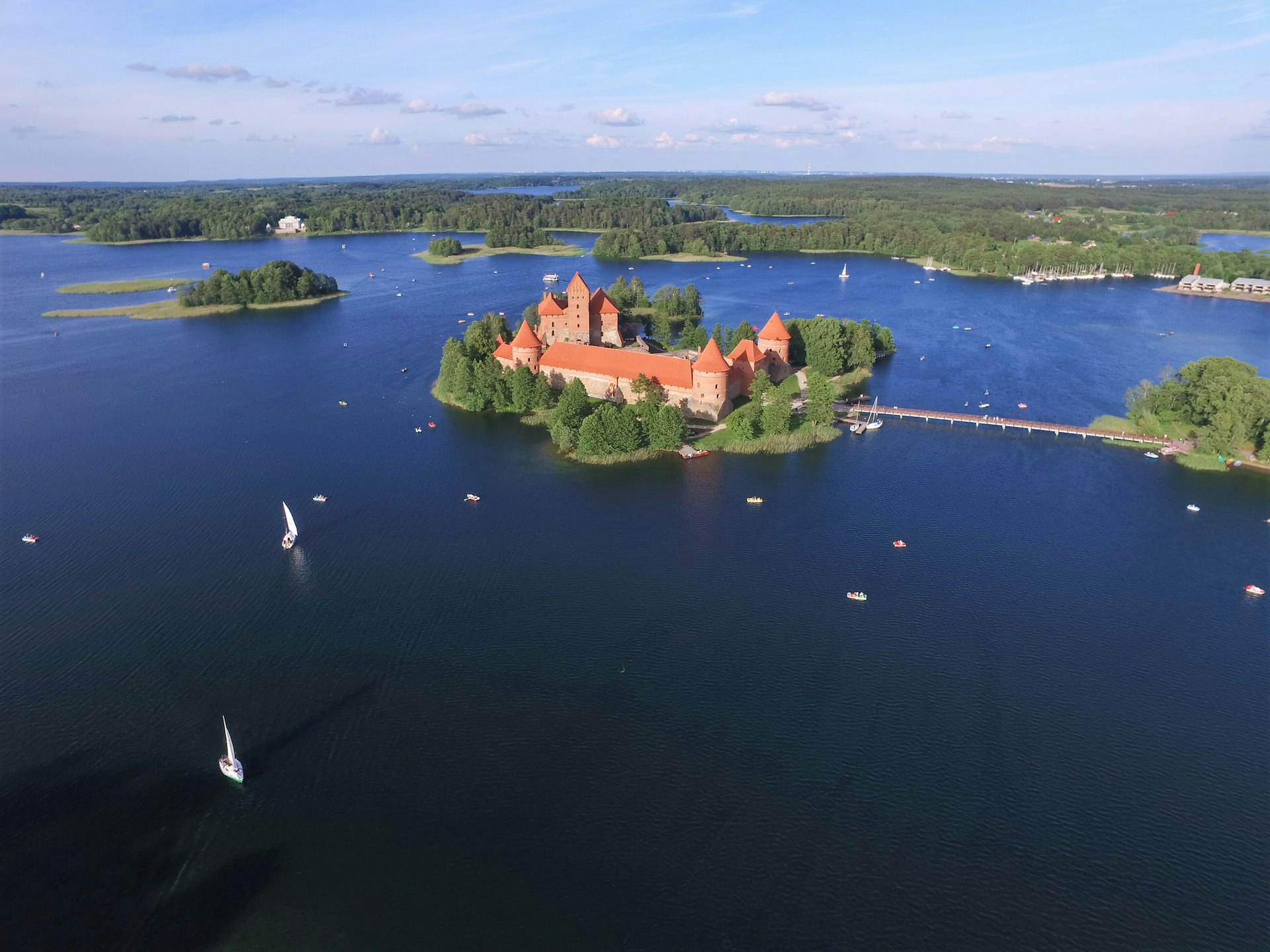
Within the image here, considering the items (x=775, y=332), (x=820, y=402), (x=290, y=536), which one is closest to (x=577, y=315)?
(x=775, y=332)

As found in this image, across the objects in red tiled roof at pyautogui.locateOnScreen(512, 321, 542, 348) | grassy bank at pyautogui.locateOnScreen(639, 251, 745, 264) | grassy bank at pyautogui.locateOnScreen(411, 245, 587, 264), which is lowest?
red tiled roof at pyautogui.locateOnScreen(512, 321, 542, 348)

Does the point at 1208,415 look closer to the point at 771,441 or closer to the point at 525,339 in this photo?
the point at 771,441

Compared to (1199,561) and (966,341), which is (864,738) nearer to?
(1199,561)

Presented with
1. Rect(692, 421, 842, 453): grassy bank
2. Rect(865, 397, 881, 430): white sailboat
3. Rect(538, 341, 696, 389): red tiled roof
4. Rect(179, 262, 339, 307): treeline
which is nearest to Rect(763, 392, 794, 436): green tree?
Rect(692, 421, 842, 453): grassy bank

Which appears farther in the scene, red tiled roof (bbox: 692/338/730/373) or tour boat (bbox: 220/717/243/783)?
red tiled roof (bbox: 692/338/730/373)

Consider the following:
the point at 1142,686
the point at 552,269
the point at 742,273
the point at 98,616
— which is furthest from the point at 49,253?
the point at 1142,686

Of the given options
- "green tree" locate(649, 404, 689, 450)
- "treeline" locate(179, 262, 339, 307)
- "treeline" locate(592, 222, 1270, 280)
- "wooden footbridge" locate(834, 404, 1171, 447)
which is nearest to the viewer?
"green tree" locate(649, 404, 689, 450)

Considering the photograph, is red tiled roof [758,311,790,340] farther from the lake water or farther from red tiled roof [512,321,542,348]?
the lake water

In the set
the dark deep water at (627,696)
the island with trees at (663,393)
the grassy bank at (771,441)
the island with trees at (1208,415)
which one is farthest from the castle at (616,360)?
the island with trees at (1208,415)
